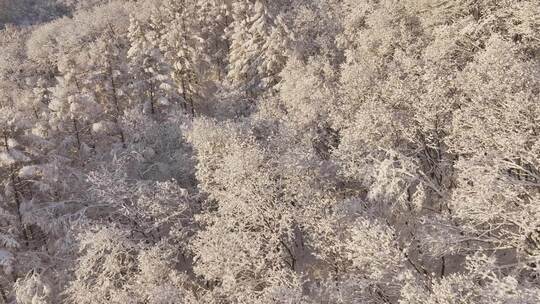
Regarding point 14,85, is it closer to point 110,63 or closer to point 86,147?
point 110,63

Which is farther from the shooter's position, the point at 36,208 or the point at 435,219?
the point at 36,208

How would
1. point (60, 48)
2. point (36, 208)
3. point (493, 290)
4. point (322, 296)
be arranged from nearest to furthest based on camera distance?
point (493, 290)
point (322, 296)
point (36, 208)
point (60, 48)

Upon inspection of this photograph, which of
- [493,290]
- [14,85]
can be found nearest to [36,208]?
[493,290]

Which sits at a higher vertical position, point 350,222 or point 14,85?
point 350,222

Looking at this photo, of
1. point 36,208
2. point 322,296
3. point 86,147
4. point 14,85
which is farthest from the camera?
point 14,85

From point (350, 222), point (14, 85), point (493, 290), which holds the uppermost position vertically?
point (493, 290)

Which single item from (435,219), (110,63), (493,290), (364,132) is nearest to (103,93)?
(110,63)
